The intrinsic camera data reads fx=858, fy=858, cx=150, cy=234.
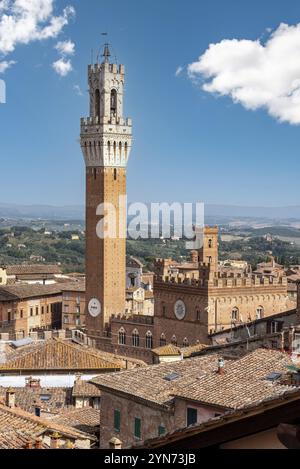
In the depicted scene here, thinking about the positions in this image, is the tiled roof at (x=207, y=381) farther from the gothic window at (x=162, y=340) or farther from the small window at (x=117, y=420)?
the gothic window at (x=162, y=340)

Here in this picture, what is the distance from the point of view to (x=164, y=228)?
2689 inches

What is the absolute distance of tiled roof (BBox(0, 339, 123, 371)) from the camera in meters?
26.1

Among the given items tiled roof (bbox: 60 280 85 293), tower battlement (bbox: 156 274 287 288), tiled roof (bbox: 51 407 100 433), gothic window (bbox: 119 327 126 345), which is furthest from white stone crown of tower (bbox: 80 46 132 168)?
tiled roof (bbox: 51 407 100 433)

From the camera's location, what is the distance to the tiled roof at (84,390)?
72.2 feet

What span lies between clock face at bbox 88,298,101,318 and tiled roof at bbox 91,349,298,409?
104 ft

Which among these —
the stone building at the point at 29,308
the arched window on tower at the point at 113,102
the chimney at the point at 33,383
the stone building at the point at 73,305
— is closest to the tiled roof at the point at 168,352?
the chimney at the point at 33,383

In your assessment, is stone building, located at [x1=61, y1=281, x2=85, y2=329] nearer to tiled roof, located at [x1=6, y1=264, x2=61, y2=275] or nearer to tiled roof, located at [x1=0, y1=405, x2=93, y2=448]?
tiled roof, located at [x1=6, y1=264, x2=61, y2=275]

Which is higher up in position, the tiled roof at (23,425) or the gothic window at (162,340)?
the tiled roof at (23,425)

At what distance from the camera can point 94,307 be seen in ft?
162

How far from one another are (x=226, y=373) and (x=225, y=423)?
10326 millimetres

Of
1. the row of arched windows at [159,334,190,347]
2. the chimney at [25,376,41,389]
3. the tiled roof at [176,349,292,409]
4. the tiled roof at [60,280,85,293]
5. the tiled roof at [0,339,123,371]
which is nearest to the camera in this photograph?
the tiled roof at [176,349,292,409]

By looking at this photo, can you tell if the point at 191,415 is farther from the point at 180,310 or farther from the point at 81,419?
the point at 180,310

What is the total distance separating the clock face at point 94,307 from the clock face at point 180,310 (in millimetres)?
8537

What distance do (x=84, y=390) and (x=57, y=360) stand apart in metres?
4.52
